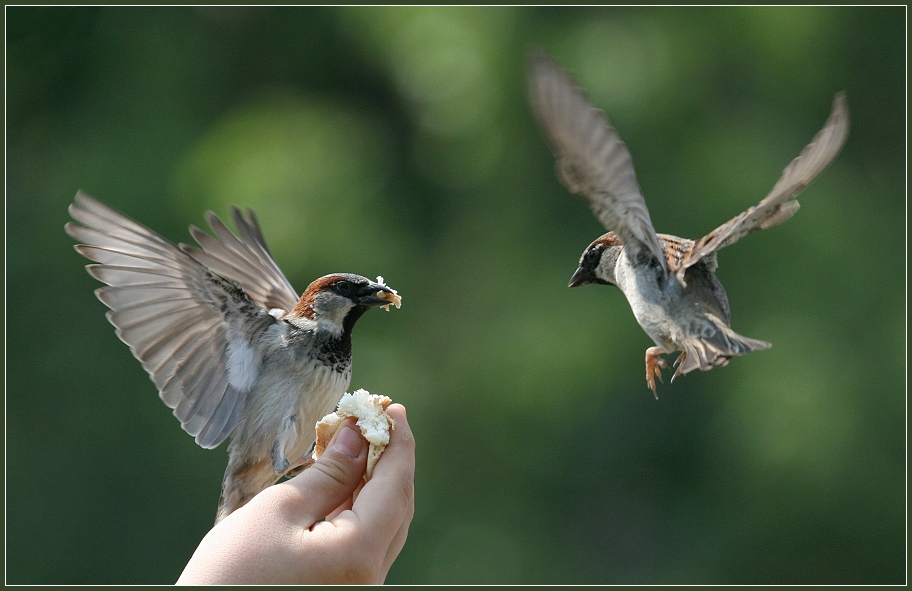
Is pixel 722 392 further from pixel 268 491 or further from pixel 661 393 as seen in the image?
pixel 268 491

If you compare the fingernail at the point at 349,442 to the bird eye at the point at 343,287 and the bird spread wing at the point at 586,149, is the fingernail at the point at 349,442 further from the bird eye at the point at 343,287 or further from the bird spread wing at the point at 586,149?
the bird spread wing at the point at 586,149

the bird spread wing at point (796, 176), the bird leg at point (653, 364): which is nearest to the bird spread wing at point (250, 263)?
the bird leg at point (653, 364)

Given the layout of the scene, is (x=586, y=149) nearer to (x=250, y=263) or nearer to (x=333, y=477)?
(x=333, y=477)

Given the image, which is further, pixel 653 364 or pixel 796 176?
pixel 653 364

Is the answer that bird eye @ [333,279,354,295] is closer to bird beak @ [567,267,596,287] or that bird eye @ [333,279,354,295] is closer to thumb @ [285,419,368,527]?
thumb @ [285,419,368,527]

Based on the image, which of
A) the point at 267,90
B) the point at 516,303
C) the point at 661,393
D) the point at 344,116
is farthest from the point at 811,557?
the point at 267,90

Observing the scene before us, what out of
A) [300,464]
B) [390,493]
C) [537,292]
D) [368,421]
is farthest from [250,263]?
[537,292]
